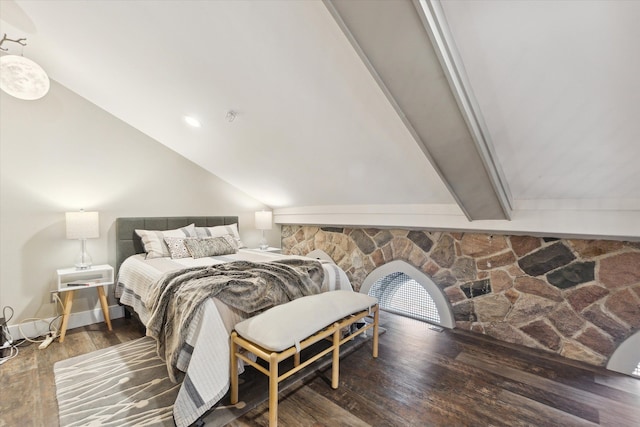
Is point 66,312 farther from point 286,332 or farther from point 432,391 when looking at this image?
point 432,391

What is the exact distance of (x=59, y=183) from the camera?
2.95 meters

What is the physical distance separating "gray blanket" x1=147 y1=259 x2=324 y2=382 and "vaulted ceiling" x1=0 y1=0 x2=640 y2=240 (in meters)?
1.20

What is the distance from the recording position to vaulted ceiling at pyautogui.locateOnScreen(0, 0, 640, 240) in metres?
1.36

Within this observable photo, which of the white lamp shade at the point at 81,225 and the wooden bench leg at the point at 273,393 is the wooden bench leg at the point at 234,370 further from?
the white lamp shade at the point at 81,225

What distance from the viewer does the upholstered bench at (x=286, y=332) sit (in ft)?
5.32

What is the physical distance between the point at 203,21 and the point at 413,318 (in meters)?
3.27

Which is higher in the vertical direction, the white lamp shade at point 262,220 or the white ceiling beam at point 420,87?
the white ceiling beam at point 420,87

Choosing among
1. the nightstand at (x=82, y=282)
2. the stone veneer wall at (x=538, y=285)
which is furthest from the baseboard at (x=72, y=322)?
the stone veneer wall at (x=538, y=285)

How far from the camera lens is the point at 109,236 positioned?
3275 mm

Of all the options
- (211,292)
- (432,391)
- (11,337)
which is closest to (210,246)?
(211,292)

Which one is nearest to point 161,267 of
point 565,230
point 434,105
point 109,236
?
point 109,236

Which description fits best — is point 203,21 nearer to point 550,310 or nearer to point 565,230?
point 565,230

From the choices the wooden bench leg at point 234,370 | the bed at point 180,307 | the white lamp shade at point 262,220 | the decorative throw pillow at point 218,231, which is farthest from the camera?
the white lamp shade at point 262,220

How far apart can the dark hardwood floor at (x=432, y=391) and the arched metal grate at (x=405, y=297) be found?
0.60 metres
